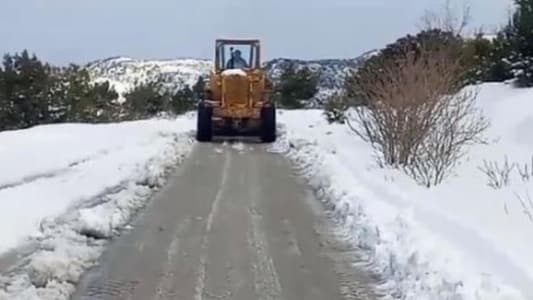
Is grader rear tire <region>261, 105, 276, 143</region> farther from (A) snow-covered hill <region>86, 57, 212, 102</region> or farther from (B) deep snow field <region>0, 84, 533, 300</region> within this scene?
(A) snow-covered hill <region>86, 57, 212, 102</region>

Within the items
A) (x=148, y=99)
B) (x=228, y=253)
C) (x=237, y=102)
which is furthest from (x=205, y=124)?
(x=148, y=99)

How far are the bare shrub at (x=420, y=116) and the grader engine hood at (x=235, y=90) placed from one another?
1156cm

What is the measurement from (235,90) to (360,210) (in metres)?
17.7

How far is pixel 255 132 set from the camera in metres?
29.7

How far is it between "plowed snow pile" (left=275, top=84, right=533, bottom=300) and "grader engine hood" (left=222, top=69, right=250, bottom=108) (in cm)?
909

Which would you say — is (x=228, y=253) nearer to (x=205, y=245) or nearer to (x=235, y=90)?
(x=205, y=245)

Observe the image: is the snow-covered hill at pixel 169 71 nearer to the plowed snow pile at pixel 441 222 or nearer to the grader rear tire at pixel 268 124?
the grader rear tire at pixel 268 124


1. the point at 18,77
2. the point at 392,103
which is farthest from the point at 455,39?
the point at 18,77

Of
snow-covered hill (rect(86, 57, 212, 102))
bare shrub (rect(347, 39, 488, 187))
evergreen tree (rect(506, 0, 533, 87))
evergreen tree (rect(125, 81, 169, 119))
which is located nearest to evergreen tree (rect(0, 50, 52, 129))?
evergreen tree (rect(125, 81, 169, 119))

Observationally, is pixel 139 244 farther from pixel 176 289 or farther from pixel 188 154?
pixel 188 154

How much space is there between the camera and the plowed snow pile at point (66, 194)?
8.52 metres

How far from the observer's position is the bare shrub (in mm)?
14973

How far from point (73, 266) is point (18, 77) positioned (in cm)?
3778

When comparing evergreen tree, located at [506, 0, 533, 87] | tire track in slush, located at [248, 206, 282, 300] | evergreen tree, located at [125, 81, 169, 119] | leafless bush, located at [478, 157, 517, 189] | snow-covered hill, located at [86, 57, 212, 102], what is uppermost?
evergreen tree, located at [506, 0, 533, 87]
